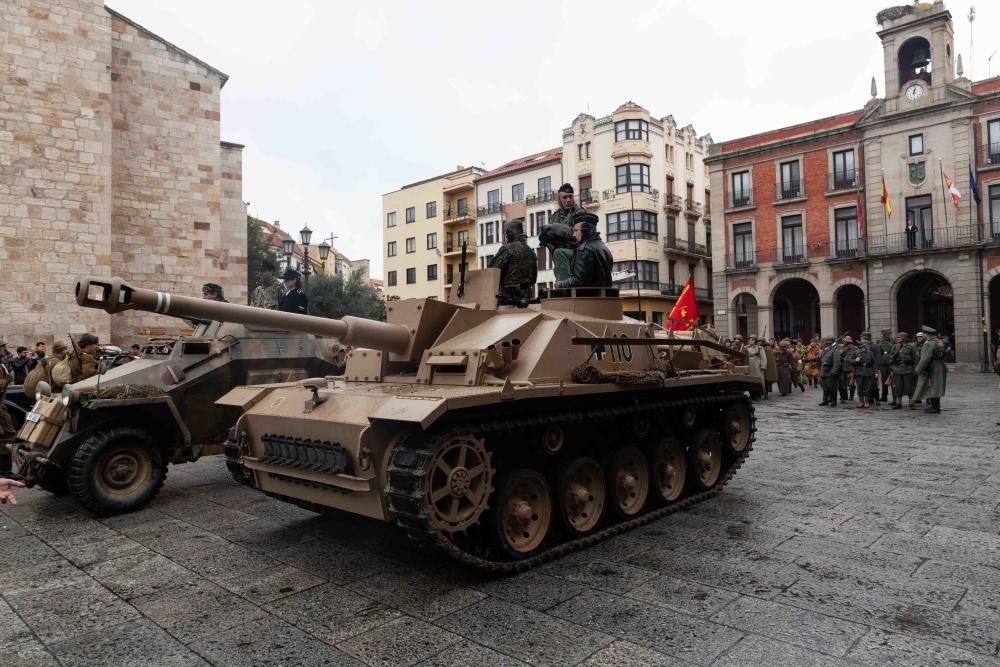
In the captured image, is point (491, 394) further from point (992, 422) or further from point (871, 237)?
point (871, 237)

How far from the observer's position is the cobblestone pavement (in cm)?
376

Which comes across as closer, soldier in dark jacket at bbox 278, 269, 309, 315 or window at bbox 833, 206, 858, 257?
soldier in dark jacket at bbox 278, 269, 309, 315

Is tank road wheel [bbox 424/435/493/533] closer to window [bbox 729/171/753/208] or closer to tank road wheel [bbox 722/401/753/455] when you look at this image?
tank road wheel [bbox 722/401/753/455]

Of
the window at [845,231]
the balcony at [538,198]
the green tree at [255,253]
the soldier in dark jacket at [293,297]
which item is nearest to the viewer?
the soldier in dark jacket at [293,297]

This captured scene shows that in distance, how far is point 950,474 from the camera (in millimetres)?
8211

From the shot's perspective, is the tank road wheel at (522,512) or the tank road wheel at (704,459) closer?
the tank road wheel at (522,512)

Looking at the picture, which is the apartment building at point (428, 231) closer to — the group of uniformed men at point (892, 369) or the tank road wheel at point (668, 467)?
the group of uniformed men at point (892, 369)


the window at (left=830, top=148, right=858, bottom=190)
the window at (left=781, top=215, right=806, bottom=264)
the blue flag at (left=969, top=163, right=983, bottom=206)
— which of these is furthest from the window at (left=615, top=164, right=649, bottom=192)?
the blue flag at (left=969, top=163, right=983, bottom=206)

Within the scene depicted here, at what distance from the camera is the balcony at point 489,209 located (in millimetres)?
45188

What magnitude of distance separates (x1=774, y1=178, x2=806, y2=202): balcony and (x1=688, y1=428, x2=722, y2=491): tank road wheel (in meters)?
29.2

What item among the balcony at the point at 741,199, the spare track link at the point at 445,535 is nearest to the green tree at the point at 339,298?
the balcony at the point at 741,199

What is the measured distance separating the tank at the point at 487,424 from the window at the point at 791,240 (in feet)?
94.7

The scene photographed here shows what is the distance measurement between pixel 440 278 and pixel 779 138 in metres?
23.6

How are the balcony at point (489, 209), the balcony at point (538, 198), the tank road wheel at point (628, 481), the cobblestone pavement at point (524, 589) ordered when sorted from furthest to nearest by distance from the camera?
the balcony at point (489, 209) < the balcony at point (538, 198) < the tank road wheel at point (628, 481) < the cobblestone pavement at point (524, 589)
